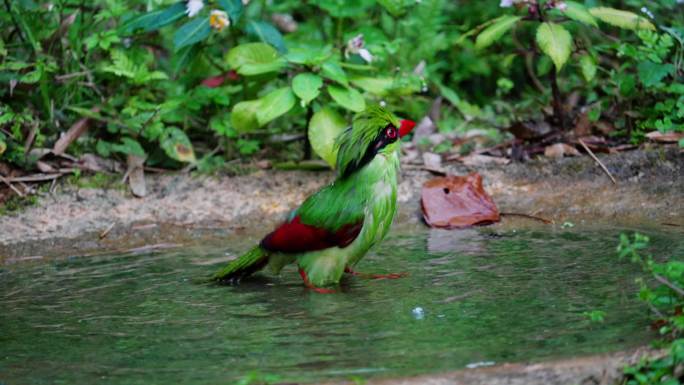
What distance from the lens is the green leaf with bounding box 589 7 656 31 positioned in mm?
5855

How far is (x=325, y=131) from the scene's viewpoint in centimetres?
592

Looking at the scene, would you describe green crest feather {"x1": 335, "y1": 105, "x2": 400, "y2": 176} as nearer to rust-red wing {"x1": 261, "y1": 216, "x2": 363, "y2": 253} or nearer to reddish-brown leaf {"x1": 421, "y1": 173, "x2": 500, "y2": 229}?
rust-red wing {"x1": 261, "y1": 216, "x2": 363, "y2": 253}

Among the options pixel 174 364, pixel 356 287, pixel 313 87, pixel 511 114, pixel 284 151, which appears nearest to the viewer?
pixel 174 364

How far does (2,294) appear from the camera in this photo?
4.44m

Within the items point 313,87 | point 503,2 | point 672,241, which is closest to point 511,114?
point 503,2

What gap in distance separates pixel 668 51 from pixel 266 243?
280 centimetres

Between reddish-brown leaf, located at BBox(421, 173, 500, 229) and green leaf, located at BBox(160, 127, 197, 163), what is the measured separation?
5.23 feet

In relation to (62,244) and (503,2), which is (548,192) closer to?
(503,2)

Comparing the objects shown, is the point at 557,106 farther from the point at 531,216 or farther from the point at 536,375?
the point at 536,375

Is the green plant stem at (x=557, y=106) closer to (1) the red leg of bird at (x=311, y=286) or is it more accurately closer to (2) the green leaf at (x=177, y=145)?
(2) the green leaf at (x=177, y=145)

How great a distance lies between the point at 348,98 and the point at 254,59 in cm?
68

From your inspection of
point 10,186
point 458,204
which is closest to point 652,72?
point 458,204

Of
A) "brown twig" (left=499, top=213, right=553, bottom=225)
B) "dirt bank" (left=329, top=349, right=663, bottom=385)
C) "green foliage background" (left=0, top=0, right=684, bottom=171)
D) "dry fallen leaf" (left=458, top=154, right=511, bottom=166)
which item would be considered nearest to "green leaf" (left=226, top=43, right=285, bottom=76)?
"green foliage background" (left=0, top=0, right=684, bottom=171)

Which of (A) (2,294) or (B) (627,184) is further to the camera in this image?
(B) (627,184)
